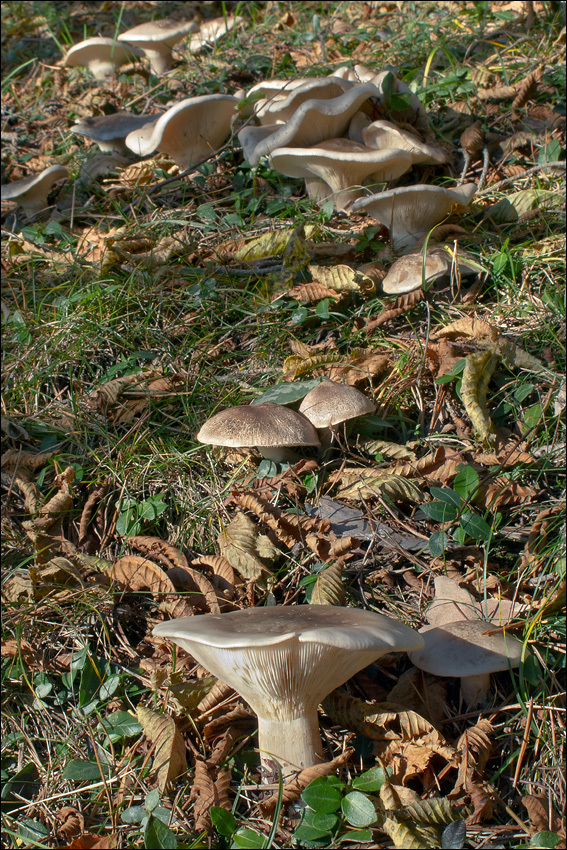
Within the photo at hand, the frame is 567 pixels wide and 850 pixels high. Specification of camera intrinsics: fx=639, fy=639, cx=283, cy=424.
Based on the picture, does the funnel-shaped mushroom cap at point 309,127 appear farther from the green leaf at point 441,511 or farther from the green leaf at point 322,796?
the green leaf at point 322,796

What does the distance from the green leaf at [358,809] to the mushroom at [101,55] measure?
6.30 metres

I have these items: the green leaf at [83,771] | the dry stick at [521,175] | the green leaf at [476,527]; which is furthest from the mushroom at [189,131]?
the green leaf at [83,771]

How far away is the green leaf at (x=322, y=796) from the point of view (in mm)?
1882

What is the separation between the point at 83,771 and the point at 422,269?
276 centimetres

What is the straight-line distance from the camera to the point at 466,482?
2.67m

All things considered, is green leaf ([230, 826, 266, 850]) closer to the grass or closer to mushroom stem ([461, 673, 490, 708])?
the grass

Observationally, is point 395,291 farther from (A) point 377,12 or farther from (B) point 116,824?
(A) point 377,12

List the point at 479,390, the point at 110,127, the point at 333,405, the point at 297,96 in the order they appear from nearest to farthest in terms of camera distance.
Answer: the point at 333,405, the point at 479,390, the point at 297,96, the point at 110,127

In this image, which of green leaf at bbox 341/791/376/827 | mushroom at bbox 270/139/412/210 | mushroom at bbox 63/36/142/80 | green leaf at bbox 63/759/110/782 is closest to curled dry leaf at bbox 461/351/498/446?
mushroom at bbox 270/139/412/210

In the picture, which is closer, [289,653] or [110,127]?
[289,653]

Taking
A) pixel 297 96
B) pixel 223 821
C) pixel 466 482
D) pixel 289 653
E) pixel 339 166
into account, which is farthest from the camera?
pixel 297 96

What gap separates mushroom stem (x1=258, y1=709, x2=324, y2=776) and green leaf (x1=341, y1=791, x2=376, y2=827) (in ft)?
0.60

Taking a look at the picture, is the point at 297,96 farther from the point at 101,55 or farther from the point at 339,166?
the point at 101,55

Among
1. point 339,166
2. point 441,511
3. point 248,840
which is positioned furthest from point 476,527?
point 339,166
